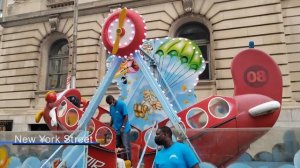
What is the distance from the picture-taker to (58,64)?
22406 mm

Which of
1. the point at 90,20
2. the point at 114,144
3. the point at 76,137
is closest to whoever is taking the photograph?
the point at 76,137

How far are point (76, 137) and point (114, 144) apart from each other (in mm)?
1210

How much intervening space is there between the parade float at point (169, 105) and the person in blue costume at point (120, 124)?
0.30 metres

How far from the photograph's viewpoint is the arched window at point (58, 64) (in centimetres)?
2205

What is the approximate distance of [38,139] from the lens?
7957 mm

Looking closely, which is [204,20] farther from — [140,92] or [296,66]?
[140,92]

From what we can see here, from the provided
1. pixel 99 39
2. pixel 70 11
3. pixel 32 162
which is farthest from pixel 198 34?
pixel 32 162

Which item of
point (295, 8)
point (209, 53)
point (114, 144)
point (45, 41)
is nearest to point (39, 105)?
point (45, 41)

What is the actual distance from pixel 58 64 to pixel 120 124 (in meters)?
14.3

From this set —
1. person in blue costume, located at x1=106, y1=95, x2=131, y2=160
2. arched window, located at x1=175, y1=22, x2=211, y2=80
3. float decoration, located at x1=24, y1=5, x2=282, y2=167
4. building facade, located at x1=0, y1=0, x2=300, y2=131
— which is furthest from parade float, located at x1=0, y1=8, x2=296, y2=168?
arched window, located at x1=175, y1=22, x2=211, y2=80

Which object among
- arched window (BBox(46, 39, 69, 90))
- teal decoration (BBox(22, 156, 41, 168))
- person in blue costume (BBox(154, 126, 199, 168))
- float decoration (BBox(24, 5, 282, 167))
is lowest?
teal decoration (BBox(22, 156, 41, 168))

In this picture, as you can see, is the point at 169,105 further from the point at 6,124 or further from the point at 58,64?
the point at 6,124

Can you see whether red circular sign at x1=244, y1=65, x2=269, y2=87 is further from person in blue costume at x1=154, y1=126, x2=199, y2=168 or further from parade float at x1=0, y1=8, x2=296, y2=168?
person in blue costume at x1=154, y1=126, x2=199, y2=168

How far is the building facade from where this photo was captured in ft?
53.9
